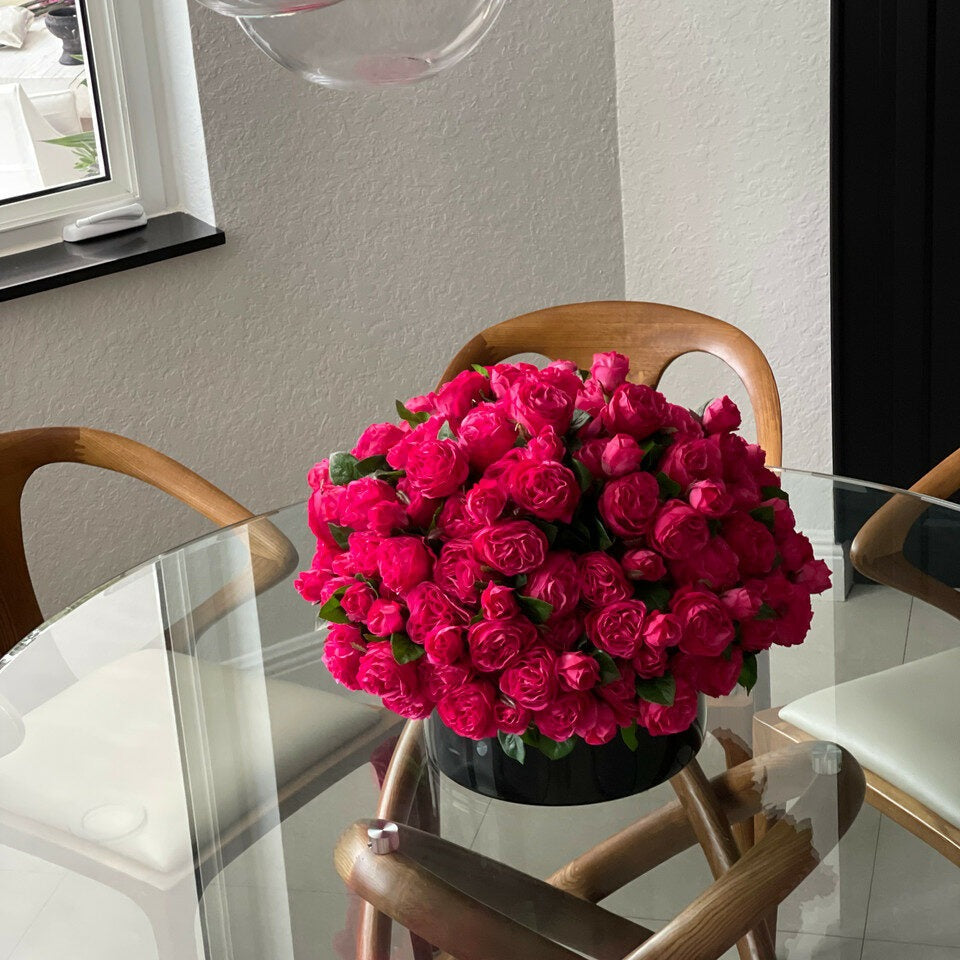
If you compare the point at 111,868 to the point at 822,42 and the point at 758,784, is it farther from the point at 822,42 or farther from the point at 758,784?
the point at 822,42

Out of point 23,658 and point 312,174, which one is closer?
point 23,658

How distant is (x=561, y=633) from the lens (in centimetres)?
102

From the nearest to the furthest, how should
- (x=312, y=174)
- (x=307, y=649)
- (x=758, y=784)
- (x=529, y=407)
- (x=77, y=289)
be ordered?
(x=529, y=407) → (x=758, y=784) → (x=307, y=649) → (x=77, y=289) → (x=312, y=174)

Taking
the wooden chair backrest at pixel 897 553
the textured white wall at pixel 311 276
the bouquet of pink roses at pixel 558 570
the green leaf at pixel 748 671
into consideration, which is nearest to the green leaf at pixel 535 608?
the bouquet of pink roses at pixel 558 570

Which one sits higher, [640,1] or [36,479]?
[640,1]

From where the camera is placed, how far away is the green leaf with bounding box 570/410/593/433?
3.55 feet

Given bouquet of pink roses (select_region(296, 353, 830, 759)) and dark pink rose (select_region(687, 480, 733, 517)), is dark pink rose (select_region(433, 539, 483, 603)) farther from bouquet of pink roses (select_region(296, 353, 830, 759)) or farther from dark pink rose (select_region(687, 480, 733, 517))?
dark pink rose (select_region(687, 480, 733, 517))

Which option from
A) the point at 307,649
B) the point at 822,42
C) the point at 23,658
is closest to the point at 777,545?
the point at 307,649

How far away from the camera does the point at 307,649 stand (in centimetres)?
152

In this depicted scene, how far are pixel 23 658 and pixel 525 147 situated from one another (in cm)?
167

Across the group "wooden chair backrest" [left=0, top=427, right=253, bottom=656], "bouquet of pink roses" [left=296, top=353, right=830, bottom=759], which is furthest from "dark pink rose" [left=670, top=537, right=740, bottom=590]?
"wooden chair backrest" [left=0, top=427, right=253, bottom=656]

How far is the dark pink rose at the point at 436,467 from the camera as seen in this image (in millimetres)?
1031

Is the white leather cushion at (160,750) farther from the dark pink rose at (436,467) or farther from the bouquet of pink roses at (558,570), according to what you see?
the dark pink rose at (436,467)

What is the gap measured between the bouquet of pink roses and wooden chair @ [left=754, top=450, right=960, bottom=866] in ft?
0.58
